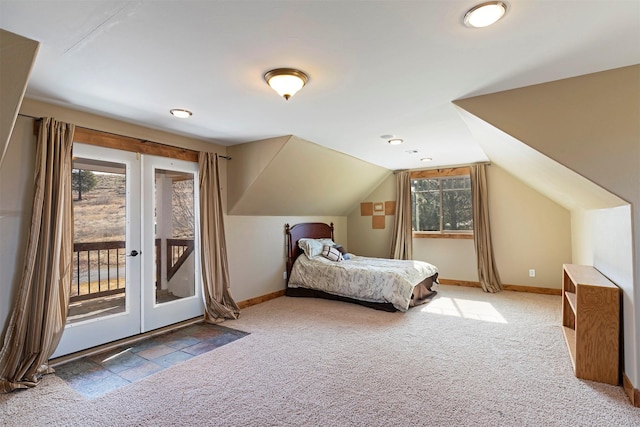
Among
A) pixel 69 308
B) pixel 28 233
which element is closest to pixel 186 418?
pixel 69 308

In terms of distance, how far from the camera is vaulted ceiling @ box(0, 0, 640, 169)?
1.61m

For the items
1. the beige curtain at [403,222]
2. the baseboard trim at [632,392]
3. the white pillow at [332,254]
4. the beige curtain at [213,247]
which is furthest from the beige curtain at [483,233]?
the beige curtain at [213,247]

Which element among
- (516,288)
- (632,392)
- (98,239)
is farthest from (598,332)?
(98,239)

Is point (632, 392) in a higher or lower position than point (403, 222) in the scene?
lower

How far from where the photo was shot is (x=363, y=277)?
15.3 ft

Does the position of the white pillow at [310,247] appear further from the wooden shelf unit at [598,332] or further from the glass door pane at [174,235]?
the wooden shelf unit at [598,332]

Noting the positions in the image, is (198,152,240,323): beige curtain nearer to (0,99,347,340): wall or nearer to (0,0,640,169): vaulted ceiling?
(0,99,347,340): wall

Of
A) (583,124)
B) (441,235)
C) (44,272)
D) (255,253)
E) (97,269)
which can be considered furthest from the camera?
(441,235)

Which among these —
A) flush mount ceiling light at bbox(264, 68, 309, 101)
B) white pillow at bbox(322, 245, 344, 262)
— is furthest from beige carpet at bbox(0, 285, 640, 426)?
flush mount ceiling light at bbox(264, 68, 309, 101)

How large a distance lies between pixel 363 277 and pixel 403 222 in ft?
6.94

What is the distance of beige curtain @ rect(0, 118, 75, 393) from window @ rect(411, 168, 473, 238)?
5425 mm

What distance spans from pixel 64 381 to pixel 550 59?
431 cm

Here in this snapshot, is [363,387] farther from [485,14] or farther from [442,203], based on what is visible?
[442,203]

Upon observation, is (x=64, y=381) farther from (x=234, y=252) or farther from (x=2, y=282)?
(x=234, y=252)
